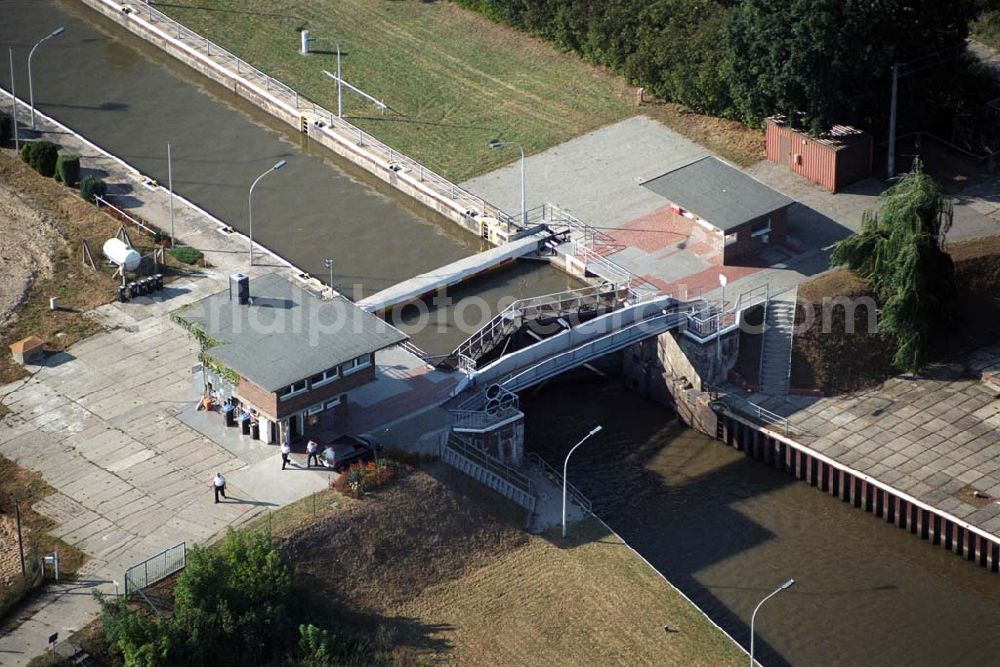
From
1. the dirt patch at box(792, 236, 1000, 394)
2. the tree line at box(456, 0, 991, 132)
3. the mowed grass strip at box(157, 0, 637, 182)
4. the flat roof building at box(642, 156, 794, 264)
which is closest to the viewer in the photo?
the dirt patch at box(792, 236, 1000, 394)

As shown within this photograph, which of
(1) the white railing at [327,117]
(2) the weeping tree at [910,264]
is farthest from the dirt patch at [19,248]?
(2) the weeping tree at [910,264]

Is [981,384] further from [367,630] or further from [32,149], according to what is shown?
[32,149]

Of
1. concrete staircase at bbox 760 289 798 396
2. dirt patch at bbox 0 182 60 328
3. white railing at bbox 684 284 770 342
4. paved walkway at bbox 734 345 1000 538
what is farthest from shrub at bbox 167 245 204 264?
paved walkway at bbox 734 345 1000 538

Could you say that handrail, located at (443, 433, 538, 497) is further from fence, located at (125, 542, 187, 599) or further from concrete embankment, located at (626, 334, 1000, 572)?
fence, located at (125, 542, 187, 599)

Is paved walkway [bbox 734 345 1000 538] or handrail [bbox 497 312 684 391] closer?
paved walkway [bbox 734 345 1000 538]

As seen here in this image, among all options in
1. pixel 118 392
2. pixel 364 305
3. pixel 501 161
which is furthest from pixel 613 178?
pixel 118 392
